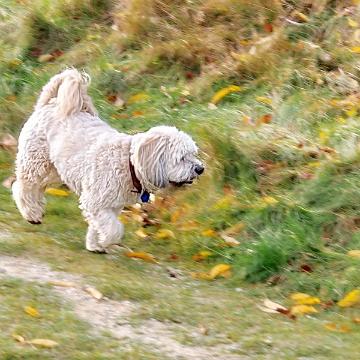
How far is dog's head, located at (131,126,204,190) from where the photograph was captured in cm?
692

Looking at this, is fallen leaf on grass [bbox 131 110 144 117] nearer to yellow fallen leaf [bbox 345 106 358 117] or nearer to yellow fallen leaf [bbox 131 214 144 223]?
yellow fallen leaf [bbox 131 214 144 223]

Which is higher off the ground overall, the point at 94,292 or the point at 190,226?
the point at 94,292

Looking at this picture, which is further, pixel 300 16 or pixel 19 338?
pixel 300 16

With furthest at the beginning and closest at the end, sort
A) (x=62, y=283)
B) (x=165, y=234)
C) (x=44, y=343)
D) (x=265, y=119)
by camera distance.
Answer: (x=265, y=119) → (x=165, y=234) → (x=62, y=283) → (x=44, y=343)

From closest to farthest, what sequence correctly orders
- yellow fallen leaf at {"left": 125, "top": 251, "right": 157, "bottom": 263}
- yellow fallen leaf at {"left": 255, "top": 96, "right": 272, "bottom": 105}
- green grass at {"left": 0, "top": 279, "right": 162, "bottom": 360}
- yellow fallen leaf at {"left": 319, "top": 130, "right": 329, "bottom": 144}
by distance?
green grass at {"left": 0, "top": 279, "right": 162, "bottom": 360}, yellow fallen leaf at {"left": 125, "top": 251, "right": 157, "bottom": 263}, yellow fallen leaf at {"left": 319, "top": 130, "right": 329, "bottom": 144}, yellow fallen leaf at {"left": 255, "top": 96, "right": 272, "bottom": 105}

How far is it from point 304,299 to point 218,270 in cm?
81

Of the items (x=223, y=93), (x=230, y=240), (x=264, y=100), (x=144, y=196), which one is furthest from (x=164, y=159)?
(x=223, y=93)

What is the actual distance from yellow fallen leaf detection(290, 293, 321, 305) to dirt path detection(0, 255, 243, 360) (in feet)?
A: 3.40

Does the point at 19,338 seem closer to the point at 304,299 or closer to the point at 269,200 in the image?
the point at 304,299

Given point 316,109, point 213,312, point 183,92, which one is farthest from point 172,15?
point 213,312

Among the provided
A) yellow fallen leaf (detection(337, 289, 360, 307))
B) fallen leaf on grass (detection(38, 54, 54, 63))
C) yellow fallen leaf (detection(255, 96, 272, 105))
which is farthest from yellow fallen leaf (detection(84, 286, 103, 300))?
fallen leaf on grass (detection(38, 54, 54, 63))

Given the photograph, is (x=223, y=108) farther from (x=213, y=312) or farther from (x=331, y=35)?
(x=213, y=312)

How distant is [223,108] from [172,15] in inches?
77.3

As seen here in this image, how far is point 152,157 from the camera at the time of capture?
6910mm
